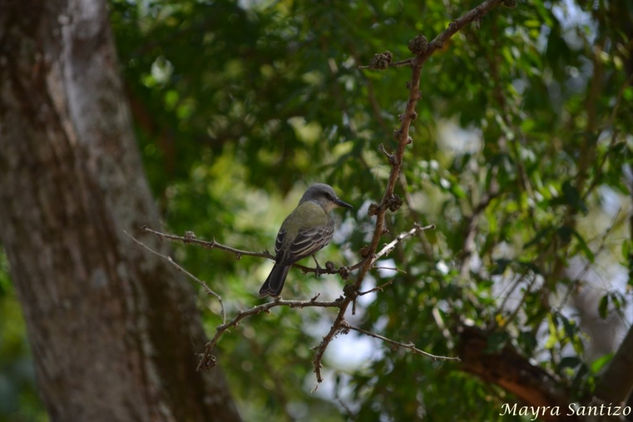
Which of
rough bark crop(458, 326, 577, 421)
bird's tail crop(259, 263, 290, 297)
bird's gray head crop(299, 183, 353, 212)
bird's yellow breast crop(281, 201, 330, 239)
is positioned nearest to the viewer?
bird's tail crop(259, 263, 290, 297)

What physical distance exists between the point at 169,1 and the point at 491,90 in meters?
2.71

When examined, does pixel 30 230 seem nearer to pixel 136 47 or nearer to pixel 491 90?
pixel 136 47

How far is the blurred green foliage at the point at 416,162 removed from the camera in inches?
156

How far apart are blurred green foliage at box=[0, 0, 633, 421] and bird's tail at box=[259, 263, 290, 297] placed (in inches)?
35.9

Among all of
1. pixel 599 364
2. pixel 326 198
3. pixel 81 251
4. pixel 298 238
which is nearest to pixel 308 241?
pixel 298 238

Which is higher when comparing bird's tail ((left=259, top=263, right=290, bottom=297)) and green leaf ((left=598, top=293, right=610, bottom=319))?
green leaf ((left=598, top=293, right=610, bottom=319))

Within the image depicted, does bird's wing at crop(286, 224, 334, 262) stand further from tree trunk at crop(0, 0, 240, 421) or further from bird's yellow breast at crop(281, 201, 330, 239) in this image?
tree trunk at crop(0, 0, 240, 421)

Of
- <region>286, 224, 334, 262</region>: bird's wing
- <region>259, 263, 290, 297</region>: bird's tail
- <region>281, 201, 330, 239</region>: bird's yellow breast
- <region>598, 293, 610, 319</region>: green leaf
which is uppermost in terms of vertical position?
<region>598, 293, 610, 319</region>: green leaf

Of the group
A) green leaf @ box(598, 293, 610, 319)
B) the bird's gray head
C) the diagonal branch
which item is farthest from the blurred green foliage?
the diagonal branch

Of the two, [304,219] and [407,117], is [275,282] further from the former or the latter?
[407,117]

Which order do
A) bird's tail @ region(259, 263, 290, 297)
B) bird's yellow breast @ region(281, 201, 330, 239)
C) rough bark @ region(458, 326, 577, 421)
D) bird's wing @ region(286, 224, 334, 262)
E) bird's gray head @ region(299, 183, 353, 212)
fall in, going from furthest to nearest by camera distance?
rough bark @ region(458, 326, 577, 421) < bird's gray head @ region(299, 183, 353, 212) < bird's yellow breast @ region(281, 201, 330, 239) < bird's wing @ region(286, 224, 334, 262) < bird's tail @ region(259, 263, 290, 297)

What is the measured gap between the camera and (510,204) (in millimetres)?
4570

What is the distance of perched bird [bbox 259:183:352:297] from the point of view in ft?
9.19

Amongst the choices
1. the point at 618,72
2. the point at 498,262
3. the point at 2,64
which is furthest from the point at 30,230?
the point at 618,72
